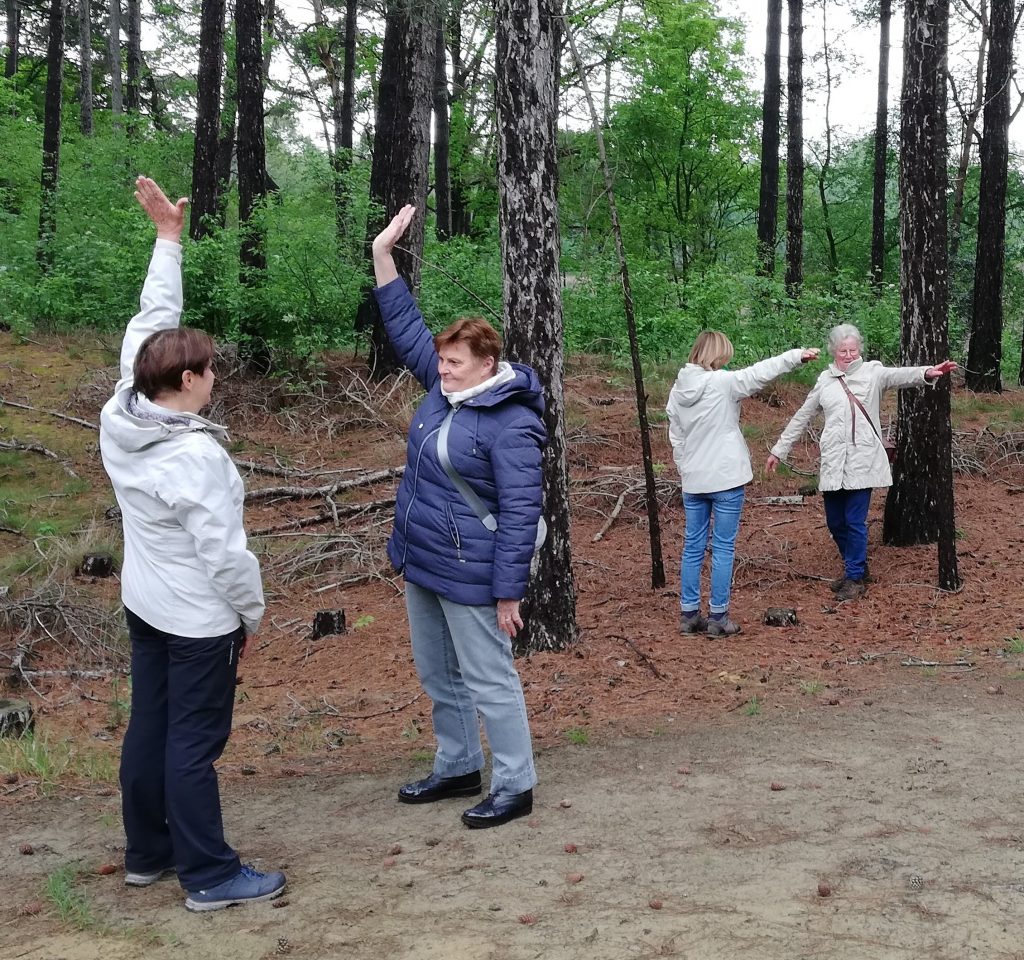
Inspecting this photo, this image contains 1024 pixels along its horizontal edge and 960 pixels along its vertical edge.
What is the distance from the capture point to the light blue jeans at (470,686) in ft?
14.3

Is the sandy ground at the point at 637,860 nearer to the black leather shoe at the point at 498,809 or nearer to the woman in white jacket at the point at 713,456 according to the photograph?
the black leather shoe at the point at 498,809

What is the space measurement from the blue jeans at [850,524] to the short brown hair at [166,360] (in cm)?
584

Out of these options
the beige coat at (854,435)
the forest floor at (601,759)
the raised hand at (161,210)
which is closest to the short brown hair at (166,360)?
the raised hand at (161,210)

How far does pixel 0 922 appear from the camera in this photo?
3732 mm

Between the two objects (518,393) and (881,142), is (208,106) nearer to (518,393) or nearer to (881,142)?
(518,393)

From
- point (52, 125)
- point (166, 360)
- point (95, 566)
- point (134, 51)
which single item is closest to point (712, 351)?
point (166, 360)

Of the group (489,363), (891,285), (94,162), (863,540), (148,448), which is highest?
(94,162)

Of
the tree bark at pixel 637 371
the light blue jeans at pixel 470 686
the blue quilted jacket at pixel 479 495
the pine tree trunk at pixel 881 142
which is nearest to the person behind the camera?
the blue quilted jacket at pixel 479 495

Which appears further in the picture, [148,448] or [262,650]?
[262,650]

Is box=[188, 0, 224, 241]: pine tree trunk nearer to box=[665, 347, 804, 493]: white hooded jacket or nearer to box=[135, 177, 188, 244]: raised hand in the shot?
box=[665, 347, 804, 493]: white hooded jacket

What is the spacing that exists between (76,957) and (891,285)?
1832 cm

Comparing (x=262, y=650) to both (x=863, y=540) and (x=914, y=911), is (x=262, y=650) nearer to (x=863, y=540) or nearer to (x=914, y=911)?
(x=863, y=540)

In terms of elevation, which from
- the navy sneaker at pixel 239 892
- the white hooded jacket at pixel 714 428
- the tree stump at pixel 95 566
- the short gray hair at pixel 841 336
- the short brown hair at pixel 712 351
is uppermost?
the short gray hair at pixel 841 336

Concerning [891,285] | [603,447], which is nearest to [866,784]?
[603,447]
